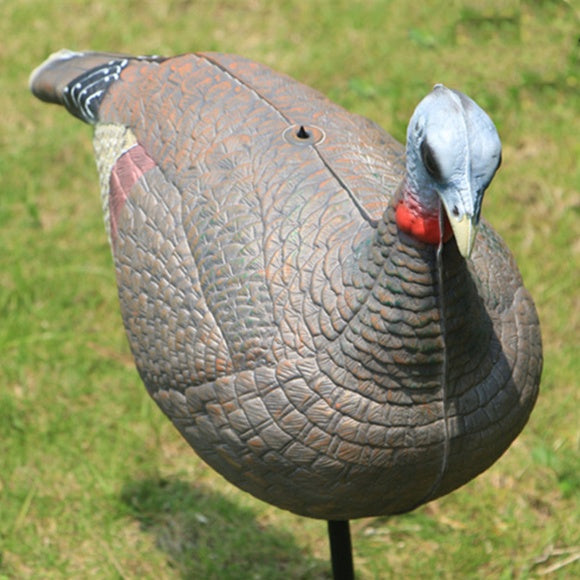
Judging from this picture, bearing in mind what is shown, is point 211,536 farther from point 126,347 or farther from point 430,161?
point 430,161

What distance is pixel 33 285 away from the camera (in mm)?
4406

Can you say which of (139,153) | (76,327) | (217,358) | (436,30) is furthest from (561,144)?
(217,358)

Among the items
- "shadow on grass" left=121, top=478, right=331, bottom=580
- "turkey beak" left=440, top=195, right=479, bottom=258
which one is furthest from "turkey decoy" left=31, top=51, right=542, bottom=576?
"shadow on grass" left=121, top=478, right=331, bottom=580

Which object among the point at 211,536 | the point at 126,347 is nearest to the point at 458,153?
the point at 211,536

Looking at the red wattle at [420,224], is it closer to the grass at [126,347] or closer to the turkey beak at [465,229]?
the turkey beak at [465,229]

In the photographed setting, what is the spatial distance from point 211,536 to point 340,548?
0.90 meters

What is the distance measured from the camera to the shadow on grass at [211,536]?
139 inches

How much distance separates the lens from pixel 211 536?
3.62 m

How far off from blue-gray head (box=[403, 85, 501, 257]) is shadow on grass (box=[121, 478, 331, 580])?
6.27 feet

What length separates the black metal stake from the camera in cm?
279

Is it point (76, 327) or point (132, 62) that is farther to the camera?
point (76, 327)

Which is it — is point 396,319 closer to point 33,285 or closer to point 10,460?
point 10,460

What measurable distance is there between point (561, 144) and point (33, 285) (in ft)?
7.82

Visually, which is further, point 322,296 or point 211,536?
point 211,536
